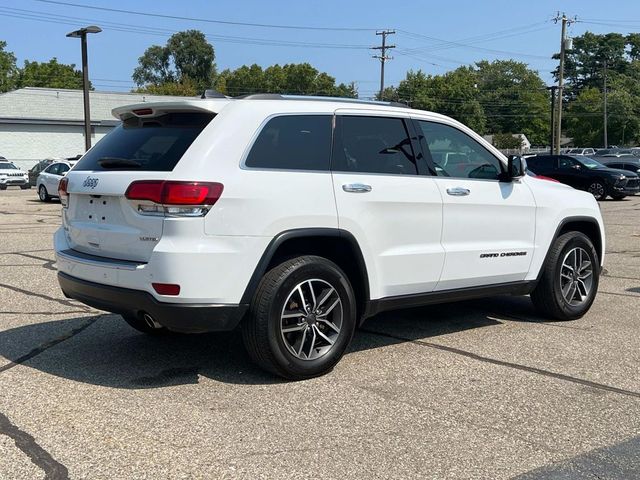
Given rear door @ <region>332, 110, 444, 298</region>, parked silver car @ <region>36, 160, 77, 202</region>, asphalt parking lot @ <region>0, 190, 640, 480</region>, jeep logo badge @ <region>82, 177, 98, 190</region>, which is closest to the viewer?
asphalt parking lot @ <region>0, 190, 640, 480</region>

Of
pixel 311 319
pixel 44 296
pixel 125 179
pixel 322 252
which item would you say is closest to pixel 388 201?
pixel 322 252

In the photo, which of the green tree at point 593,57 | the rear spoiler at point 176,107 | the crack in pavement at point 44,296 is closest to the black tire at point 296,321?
the rear spoiler at point 176,107

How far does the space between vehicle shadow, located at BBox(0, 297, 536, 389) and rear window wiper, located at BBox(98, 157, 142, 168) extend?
1485 millimetres

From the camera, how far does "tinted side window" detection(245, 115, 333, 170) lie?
470 centimetres

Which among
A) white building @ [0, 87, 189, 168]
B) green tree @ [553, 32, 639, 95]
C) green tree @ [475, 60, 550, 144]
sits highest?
green tree @ [553, 32, 639, 95]

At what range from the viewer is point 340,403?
441cm

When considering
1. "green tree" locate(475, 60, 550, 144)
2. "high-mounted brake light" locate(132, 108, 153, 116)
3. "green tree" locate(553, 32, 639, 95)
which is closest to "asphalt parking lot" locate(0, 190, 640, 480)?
"high-mounted brake light" locate(132, 108, 153, 116)

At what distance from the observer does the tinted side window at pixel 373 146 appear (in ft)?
16.8

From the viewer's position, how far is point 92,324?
642cm

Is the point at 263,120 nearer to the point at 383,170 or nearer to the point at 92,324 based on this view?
the point at 383,170

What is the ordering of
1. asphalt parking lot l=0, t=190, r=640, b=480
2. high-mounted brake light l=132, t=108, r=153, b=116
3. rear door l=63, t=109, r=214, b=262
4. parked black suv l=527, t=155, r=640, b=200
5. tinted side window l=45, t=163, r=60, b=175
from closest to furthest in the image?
asphalt parking lot l=0, t=190, r=640, b=480, rear door l=63, t=109, r=214, b=262, high-mounted brake light l=132, t=108, r=153, b=116, parked black suv l=527, t=155, r=640, b=200, tinted side window l=45, t=163, r=60, b=175

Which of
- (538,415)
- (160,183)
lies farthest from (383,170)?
(538,415)

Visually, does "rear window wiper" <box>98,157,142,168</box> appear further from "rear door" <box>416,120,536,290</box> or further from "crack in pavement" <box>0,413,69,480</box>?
"rear door" <box>416,120,536,290</box>

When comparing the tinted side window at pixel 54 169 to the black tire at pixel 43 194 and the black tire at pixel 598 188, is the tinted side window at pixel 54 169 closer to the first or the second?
the black tire at pixel 43 194
